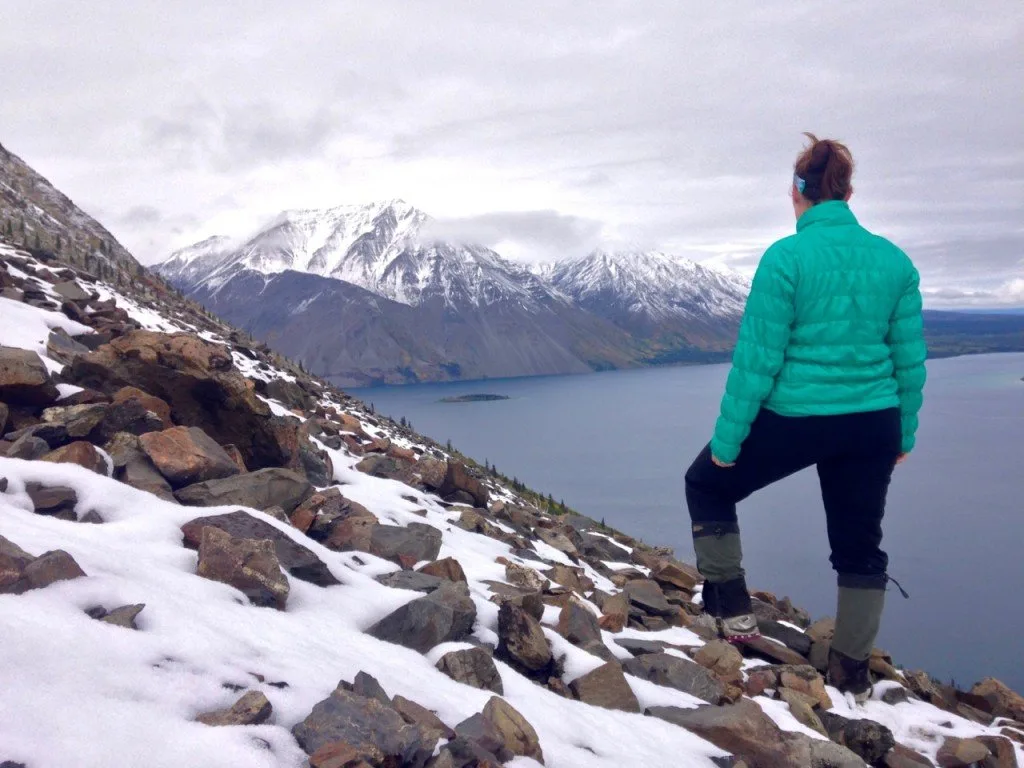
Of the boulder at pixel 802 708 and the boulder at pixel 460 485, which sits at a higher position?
the boulder at pixel 460 485

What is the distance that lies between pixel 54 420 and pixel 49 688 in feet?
11.1

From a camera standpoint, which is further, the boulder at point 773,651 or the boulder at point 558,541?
the boulder at point 558,541

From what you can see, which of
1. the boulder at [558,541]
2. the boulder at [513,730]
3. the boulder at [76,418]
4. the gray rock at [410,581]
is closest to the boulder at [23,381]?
the boulder at [76,418]

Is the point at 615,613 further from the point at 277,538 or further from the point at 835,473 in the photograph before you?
the point at 277,538

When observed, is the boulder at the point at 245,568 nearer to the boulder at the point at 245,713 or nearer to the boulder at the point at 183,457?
the boulder at the point at 245,713

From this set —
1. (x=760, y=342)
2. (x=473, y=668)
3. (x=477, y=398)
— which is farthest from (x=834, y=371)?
(x=477, y=398)

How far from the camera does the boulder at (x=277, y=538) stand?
4.24m

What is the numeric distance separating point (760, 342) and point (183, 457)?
4.05 meters

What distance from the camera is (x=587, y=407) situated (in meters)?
126

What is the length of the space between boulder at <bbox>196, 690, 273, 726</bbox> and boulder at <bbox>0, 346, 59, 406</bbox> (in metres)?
3.94

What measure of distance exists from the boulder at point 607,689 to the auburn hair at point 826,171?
11.2ft

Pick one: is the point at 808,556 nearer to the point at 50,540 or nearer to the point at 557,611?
the point at 557,611

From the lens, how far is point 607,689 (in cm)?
411

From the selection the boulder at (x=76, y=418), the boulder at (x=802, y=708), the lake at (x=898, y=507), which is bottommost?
the lake at (x=898, y=507)
